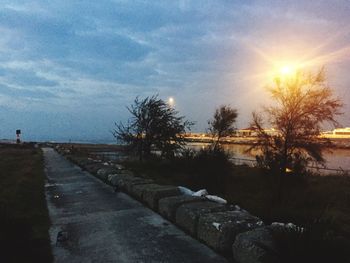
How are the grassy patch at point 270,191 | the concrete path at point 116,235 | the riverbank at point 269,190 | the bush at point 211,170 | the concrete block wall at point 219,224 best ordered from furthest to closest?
the bush at point 211,170 → the riverbank at point 269,190 → the grassy patch at point 270,191 → the concrete path at point 116,235 → the concrete block wall at point 219,224

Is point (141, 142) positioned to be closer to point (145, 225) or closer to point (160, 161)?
point (160, 161)

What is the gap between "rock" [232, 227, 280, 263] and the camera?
3.59m

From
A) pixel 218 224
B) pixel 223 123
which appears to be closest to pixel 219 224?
pixel 218 224

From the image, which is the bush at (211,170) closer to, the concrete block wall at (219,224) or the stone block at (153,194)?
the stone block at (153,194)


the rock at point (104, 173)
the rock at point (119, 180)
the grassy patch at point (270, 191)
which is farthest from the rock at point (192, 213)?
the rock at point (104, 173)

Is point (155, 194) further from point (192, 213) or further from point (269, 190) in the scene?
point (269, 190)

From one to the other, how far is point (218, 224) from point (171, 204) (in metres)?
1.52

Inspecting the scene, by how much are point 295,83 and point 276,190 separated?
13.7 feet

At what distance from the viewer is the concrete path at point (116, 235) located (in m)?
4.29

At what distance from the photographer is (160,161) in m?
19.4

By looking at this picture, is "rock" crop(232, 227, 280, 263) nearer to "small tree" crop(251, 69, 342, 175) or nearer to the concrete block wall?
the concrete block wall

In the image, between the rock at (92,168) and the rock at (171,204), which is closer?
the rock at (171,204)

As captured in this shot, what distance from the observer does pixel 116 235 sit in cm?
513

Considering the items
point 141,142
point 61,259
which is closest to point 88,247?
point 61,259
